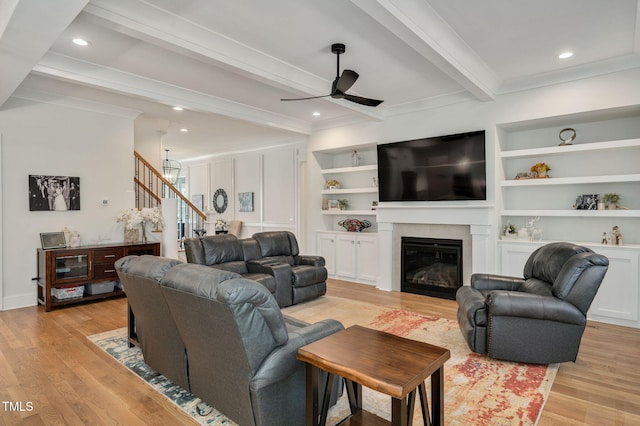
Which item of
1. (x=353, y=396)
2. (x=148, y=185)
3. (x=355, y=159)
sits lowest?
(x=353, y=396)

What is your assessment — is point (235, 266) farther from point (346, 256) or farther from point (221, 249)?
point (346, 256)

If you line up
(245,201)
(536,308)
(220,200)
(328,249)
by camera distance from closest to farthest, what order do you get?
(536,308), (328,249), (245,201), (220,200)

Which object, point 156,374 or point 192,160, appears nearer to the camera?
point 156,374

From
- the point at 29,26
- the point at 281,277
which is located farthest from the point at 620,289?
the point at 29,26

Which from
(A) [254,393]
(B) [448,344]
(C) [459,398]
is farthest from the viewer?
(B) [448,344]

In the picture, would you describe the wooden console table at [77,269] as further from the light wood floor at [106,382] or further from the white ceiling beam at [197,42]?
the white ceiling beam at [197,42]

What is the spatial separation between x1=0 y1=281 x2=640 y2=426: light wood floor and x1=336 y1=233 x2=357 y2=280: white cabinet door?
11.9 feet

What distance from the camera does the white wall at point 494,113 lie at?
4.18 meters

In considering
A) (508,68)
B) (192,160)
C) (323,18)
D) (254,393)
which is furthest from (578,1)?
(192,160)

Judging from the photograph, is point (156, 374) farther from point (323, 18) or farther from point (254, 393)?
point (323, 18)

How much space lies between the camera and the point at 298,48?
3.77 m

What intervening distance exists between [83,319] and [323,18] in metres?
4.39

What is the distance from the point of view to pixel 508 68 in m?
4.38

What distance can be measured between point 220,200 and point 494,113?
763cm
